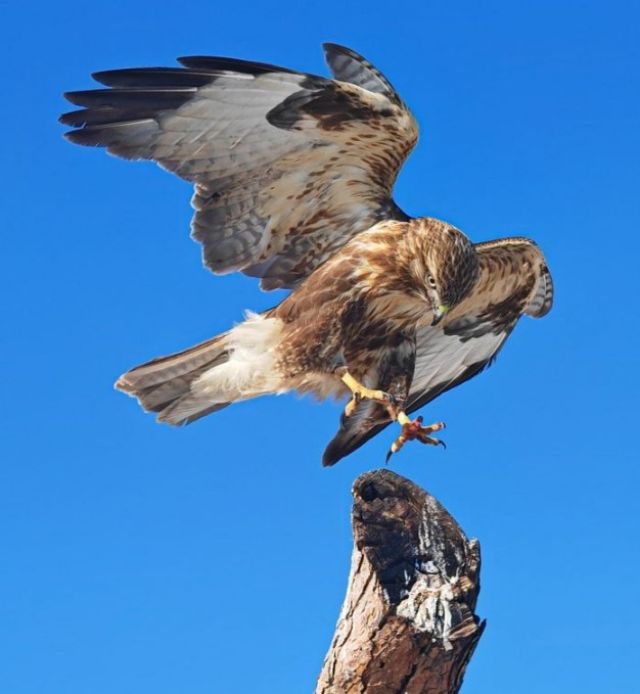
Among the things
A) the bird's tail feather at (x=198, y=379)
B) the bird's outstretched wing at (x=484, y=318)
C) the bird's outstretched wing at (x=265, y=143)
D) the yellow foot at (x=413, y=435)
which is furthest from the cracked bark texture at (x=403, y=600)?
the bird's outstretched wing at (x=484, y=318)

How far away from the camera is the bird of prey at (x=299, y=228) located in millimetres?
7555

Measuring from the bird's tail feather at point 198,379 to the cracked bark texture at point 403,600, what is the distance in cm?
238

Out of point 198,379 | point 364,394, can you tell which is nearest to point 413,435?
point 364,394

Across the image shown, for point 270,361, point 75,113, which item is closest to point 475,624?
point 270,361

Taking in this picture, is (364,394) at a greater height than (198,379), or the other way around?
(198,379)

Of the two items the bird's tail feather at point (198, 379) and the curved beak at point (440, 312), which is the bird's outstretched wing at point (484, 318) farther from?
the bird's tail feather at point (198, 379)

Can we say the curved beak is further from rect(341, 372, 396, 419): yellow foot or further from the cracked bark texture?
the cracked bark texture

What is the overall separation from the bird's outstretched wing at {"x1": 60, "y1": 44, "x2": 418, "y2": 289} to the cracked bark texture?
2.87 m

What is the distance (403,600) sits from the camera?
5.72 metres

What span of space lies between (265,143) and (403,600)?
3.61 meters

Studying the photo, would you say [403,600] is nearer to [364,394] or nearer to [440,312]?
[364,394]

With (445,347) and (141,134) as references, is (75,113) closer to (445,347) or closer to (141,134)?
(141,134)

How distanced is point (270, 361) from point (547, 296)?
289 cm

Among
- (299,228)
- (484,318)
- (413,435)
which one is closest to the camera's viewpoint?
(413,435)
